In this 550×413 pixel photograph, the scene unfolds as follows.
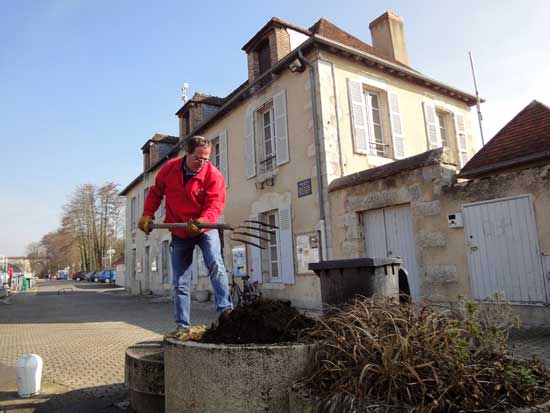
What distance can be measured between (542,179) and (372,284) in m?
4.32

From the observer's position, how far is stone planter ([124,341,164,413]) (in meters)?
3.10

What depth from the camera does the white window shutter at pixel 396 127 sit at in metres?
11.0

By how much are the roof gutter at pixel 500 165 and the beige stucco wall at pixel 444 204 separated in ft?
0.57

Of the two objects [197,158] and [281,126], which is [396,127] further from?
[197,158]

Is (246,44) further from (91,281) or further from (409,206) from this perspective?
(91,281)

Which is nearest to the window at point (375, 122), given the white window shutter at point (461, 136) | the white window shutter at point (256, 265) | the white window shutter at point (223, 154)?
the white window shutter at point (461, 136)

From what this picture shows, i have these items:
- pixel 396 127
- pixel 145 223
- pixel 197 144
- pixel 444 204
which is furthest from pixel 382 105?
pixel 145 223

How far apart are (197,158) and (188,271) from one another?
1.02 meters

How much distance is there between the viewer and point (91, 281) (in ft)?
156

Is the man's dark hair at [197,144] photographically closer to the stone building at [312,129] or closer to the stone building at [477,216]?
the stone building at [477,216]

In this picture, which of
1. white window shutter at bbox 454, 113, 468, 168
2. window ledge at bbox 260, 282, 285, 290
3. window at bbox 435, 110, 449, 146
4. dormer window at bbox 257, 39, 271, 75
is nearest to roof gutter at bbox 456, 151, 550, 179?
window ledge at bbox 260, 282, 285, 290

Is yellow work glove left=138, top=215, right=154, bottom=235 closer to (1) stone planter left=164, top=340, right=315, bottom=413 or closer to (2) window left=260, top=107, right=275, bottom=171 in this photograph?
(1) stone planter left=164, top=340, right=315, bottom=413

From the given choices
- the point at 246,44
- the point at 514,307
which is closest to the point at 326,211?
the point at 514,307

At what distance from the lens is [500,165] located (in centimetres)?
664
